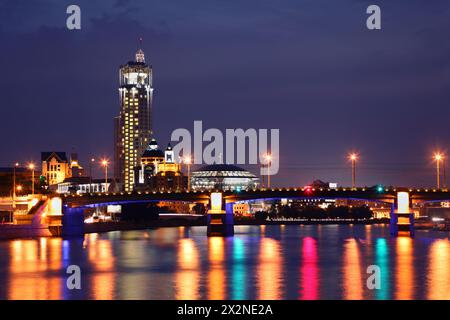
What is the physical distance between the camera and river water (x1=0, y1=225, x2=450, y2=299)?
66.2 m

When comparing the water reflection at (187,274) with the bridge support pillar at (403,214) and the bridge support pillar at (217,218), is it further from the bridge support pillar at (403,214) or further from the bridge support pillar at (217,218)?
the bridge support pillar at (403,214)

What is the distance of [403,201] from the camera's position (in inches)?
5846

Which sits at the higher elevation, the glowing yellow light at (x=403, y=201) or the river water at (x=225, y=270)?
the glowing yellow light at (x=403, y=201)

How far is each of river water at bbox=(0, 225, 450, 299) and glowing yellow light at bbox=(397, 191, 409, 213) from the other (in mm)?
23951

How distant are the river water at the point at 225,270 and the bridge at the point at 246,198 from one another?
81.0 feet

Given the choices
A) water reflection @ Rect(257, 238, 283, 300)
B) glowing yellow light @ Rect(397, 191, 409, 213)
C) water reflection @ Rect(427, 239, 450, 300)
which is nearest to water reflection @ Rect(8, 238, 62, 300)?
water reflection @ Rect(257, 238, 283, 300)

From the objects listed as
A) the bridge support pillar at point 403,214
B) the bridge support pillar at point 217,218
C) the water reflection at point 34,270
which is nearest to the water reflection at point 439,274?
the water reflection at point 34,270

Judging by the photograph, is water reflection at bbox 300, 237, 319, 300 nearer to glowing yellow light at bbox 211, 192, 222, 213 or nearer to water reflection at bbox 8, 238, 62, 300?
water reflection at bbox 8, 238, 62, 300

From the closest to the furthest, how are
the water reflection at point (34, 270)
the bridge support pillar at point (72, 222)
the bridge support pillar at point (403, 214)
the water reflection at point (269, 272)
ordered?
the water reflection at point (34, 270) < the water reflection at point (269, 272) < the bridge support pillar at point (403, 214) < the bridge support pillar at point (72, 222)

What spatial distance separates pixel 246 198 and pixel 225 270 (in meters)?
68.4

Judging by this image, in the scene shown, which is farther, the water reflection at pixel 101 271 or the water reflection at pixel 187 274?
the water reflection at pixel 101 271

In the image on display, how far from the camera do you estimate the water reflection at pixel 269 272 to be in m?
66.1
